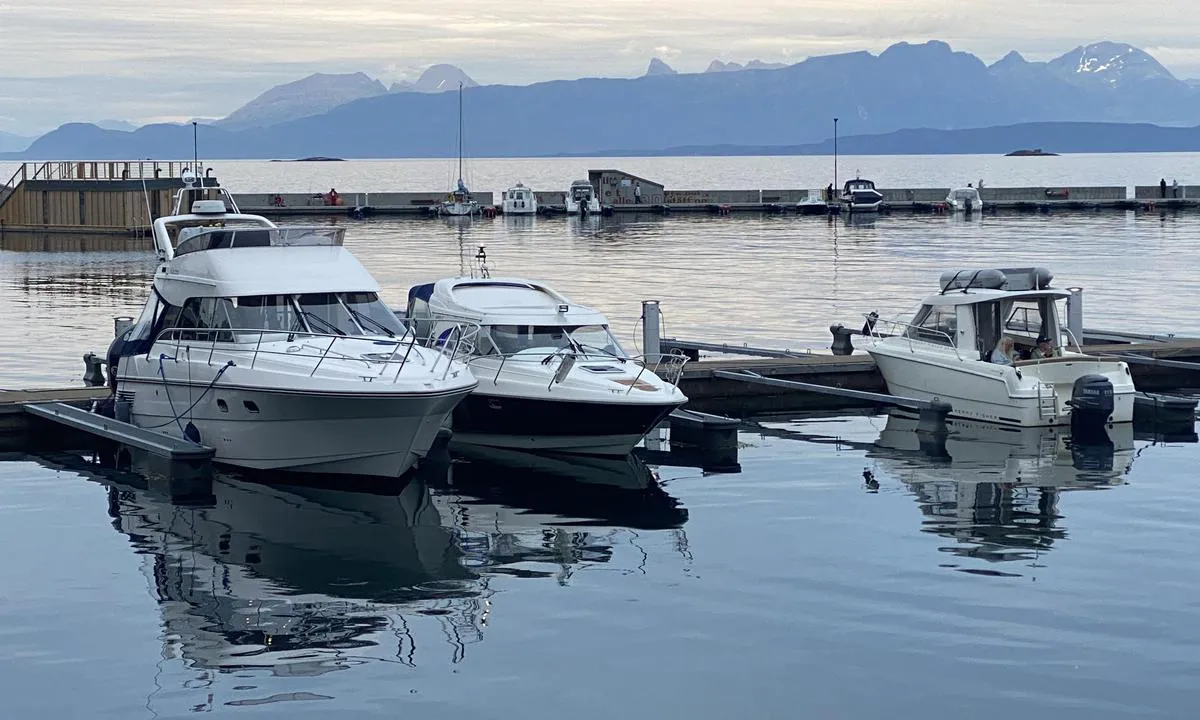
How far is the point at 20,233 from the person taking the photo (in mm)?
83938

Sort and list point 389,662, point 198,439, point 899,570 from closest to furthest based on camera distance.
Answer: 1. point 389,662
2. point 899,570
3. point 198,439

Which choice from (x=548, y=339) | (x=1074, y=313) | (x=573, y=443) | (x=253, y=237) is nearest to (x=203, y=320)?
(x=253, y=237)

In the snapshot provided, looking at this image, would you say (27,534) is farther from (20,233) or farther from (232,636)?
(20,233)

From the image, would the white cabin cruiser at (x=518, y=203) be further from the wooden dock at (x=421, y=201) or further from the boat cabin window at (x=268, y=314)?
the boat cabin window at (x=268, y=314)

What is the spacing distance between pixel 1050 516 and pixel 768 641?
6.77 m

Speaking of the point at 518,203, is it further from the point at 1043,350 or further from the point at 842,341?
the point at 1043,350

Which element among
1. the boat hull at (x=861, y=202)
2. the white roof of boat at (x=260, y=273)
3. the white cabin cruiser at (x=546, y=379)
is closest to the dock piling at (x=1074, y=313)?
the white cabin cruiser at (x=546, y=379)

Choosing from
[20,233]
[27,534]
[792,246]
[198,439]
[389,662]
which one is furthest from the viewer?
[20,233]

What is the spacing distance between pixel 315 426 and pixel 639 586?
20.4 ft

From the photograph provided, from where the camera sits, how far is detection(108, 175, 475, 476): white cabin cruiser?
809 inches

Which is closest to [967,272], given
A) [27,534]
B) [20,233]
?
[27,534]

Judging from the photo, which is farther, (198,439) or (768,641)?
(198,439)

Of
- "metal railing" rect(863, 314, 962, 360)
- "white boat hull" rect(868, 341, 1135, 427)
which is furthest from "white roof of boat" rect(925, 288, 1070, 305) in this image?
"white boat hull" rect(868, 341, 1135, 427)

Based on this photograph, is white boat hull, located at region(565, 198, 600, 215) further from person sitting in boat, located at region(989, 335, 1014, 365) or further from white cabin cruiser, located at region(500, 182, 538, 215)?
person sitting in boat, located at region(989, 335, 1014, 365)
